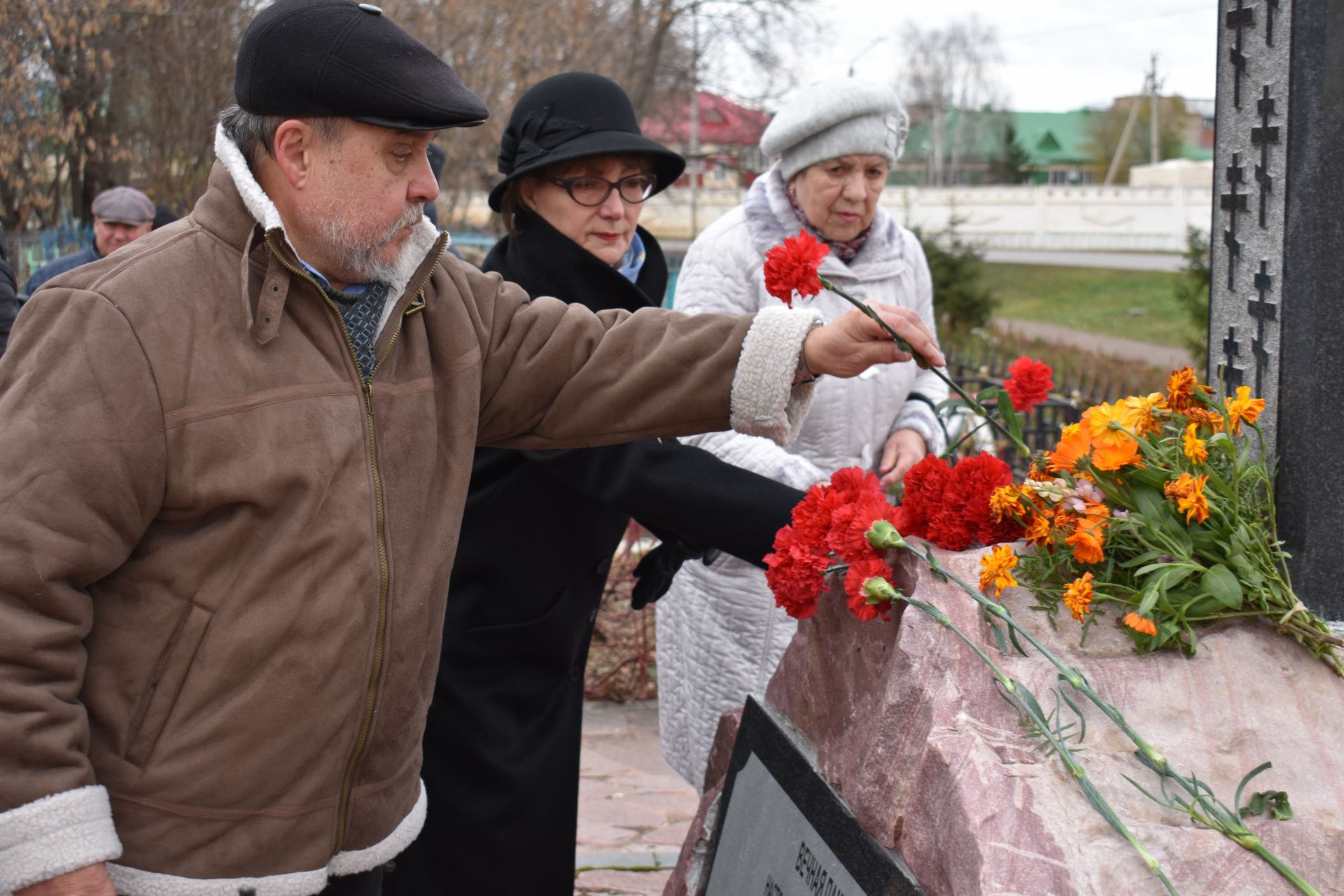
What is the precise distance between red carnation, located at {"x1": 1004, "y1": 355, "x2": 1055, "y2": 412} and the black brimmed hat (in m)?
1.02

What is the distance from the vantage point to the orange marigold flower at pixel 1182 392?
6.22 ft

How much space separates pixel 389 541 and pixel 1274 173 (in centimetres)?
151

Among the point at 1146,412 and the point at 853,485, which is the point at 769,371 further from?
the point at 1146,412

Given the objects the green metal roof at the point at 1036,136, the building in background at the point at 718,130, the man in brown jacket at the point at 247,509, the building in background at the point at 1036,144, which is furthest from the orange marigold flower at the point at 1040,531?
the green metal roof at the point at 1036,136

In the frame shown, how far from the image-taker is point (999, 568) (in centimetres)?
180

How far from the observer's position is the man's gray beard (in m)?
1.85

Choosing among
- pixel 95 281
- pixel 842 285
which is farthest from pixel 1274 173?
pixel 95 281

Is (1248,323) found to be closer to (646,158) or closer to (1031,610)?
(1031,610)

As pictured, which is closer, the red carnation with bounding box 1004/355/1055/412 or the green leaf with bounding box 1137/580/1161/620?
the green leaf with bounding box 1137/580/1161/620

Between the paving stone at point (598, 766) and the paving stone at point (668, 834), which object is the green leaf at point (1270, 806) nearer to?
the paving stone at point (668, 834)

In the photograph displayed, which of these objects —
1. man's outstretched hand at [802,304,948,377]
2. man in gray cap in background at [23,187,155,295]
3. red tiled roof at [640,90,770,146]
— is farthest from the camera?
red tiled roof at [640,90,770,146]

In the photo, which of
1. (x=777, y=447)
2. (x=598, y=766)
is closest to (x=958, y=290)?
(x=598, y=766)

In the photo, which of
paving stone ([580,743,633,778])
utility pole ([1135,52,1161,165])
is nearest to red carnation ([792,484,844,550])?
paving stone ([580,743,633,778])

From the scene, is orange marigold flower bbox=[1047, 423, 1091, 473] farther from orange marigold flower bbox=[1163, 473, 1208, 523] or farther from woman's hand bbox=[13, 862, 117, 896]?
woman's hand bbox=[13, 862, 117, 896]
